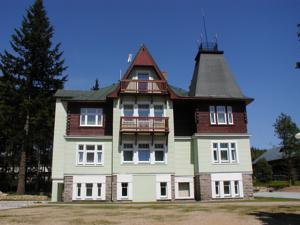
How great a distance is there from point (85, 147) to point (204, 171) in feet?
38.4

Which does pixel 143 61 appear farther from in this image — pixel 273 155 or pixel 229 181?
pixel 273 155

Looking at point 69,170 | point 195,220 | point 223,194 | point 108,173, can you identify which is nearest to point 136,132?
point 108,173

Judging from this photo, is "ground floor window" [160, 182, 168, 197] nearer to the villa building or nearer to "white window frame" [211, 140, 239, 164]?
the villa building

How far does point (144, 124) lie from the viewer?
1147 inches

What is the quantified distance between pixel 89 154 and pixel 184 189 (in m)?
10.0

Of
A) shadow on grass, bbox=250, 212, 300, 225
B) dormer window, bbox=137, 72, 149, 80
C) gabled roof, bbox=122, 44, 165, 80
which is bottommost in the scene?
shadow on grass, bbox=250, 212, 300, 225

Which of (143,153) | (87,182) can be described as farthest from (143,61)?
(87,182)

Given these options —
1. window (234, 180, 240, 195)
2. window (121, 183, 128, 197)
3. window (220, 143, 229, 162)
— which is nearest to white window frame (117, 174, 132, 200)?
window (121, 183, 128, 197)

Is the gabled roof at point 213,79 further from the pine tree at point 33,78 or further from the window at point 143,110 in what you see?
the pine tree at point 33,78

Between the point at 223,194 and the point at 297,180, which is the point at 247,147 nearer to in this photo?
the point at 223,194

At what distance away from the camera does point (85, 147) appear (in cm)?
2944

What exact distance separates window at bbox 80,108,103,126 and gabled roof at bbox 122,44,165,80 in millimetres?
4573

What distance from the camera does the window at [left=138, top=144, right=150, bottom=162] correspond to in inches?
1157

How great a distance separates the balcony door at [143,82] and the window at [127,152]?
5600 mm
